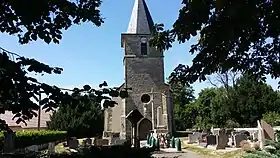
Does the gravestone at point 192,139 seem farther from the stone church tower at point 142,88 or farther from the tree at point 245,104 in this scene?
the tree at point 245,104

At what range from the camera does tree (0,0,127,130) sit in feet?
12.2

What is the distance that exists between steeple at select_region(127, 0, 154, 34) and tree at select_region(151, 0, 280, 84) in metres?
38.2

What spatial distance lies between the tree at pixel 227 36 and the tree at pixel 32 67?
56.8 inches

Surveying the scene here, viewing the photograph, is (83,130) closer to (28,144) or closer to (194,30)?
(28,144)

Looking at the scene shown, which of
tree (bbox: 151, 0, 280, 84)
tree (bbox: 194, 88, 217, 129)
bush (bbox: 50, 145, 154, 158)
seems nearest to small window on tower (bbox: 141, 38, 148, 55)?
tree (bbox: 194, 88, 217, 129)

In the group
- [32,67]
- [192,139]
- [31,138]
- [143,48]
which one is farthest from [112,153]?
[143,48]

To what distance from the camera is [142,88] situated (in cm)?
4275

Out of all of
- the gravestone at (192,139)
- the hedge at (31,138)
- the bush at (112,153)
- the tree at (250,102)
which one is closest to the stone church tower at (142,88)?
the tree at (250,102)

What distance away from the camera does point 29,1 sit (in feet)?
12.2

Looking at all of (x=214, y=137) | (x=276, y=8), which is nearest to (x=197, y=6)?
(x=276, y=8)

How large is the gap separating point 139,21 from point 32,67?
136 feet

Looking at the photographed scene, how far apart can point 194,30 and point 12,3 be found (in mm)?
2508

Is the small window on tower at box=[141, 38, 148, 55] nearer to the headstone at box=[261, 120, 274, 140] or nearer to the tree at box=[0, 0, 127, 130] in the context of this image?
the headstone at box=[261, 120, 274, 140]

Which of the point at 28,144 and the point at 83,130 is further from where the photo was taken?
the point at 83,130
